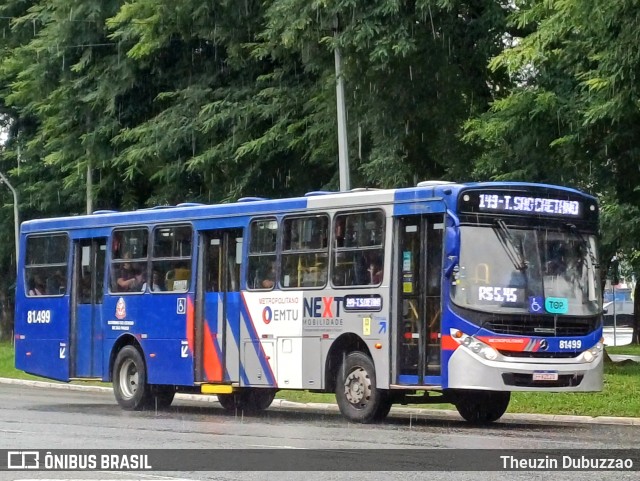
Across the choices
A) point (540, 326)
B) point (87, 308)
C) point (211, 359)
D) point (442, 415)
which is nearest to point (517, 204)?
point (540, 326)

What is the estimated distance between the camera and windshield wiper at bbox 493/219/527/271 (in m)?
18.4

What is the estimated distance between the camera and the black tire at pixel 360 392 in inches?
753

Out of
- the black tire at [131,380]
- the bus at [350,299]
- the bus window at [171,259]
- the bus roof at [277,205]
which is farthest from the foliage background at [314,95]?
the black tire at [131,380]

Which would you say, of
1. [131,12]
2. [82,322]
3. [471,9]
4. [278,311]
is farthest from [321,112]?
[278,311]

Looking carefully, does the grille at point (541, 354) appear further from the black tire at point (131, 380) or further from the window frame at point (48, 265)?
the window frame at point (48, 265)

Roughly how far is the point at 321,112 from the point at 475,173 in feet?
15.3

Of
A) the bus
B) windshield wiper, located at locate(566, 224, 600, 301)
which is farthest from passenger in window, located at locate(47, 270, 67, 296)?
windshield wiper, located at locate(566, 224, 600, 301)

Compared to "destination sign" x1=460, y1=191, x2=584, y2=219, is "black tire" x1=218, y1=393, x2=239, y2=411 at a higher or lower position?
lower

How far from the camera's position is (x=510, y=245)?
18.5 m

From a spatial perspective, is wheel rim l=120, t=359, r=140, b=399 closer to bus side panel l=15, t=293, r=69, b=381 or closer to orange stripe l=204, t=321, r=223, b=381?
bus side panel l=15, t=293, r=69, b=381

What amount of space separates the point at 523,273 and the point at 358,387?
2817 mm

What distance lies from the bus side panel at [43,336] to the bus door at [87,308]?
0.18m

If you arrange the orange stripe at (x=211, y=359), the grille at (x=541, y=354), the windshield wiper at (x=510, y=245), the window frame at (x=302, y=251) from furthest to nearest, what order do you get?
1. the orange stripe at (x=211, y=359)
2. the window frame at (x=302, y=251)
3. the windshield wiper at (x=510, y=245)
4. the grille at (x=541, y=354)

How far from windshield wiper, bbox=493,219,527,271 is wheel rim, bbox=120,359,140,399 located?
730 cm
